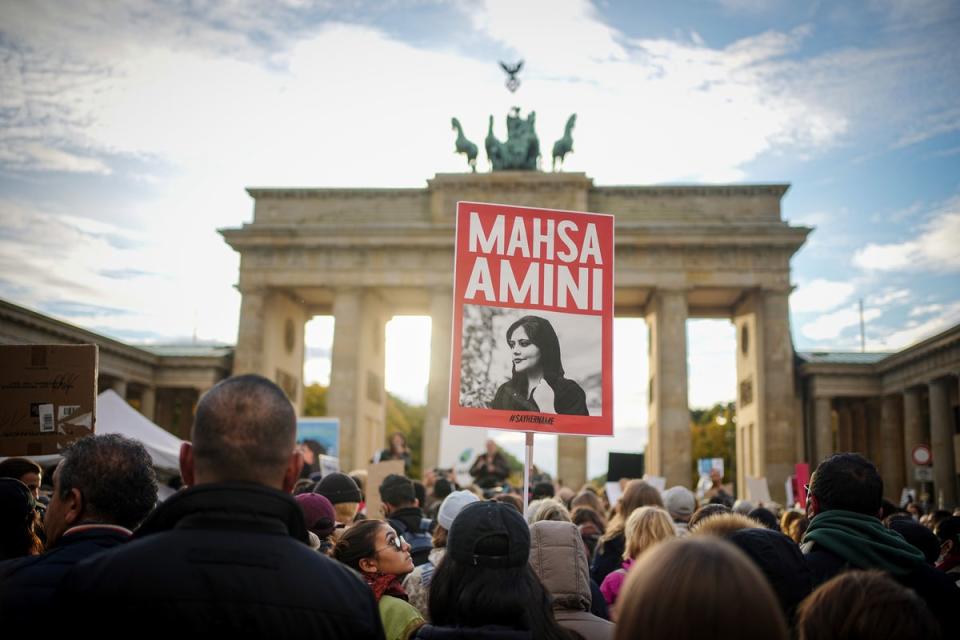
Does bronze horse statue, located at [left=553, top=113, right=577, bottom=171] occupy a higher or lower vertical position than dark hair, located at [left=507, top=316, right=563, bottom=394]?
higher

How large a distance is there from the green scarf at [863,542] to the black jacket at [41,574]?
3.52m

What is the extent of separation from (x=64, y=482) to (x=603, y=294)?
536cm

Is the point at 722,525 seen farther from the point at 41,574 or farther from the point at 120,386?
the point at 120,386

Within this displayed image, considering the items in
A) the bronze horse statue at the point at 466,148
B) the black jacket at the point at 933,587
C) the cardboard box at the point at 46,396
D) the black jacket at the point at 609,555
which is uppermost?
the bronze horse statue at the point at 466,148

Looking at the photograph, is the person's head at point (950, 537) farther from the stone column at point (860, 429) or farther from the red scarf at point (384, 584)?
the stone column at point (860, 429)

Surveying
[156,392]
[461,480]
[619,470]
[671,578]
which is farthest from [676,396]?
[671,578]

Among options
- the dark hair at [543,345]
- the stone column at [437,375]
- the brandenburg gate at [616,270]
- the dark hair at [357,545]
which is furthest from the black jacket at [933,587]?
the brandenburg gate at [616,270]

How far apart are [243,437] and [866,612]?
7.03 feet

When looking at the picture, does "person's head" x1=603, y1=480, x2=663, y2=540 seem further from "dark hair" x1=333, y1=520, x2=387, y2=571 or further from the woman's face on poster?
"dark hair" x1=333, y1=520, x2=387, y2=571

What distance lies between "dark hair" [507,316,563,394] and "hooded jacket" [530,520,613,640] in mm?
2967

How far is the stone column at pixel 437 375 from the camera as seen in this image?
4425 centimetres

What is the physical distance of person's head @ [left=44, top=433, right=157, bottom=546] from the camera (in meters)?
4.07

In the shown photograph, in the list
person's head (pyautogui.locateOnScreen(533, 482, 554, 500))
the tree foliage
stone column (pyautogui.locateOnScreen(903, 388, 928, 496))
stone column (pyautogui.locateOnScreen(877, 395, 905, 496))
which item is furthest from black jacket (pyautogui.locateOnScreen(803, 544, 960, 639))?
the tree foliage

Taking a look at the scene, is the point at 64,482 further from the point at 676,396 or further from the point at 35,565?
the point at 676,396
